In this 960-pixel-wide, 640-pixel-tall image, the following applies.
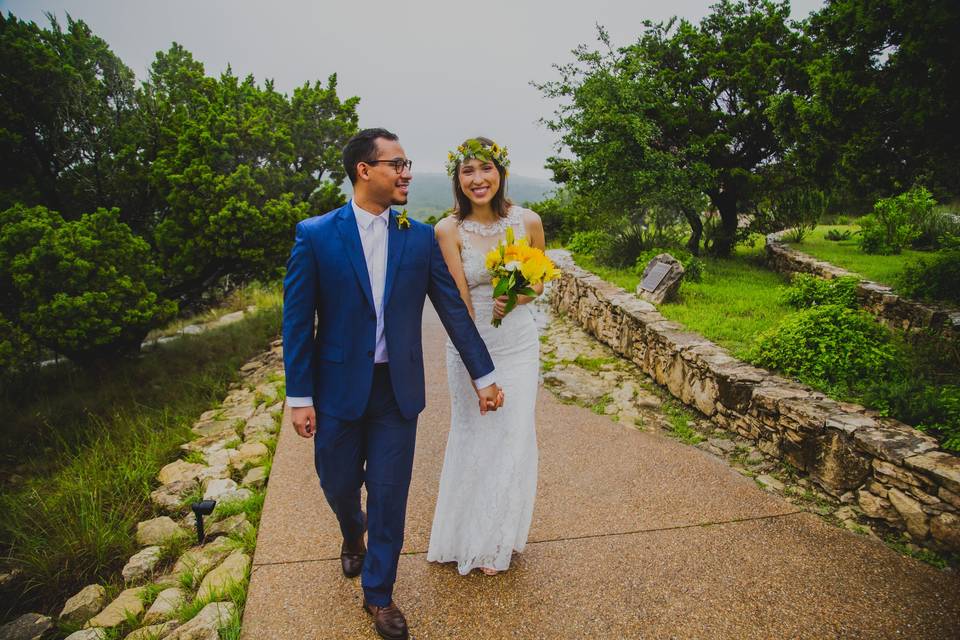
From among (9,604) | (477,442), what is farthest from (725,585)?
(9,604)

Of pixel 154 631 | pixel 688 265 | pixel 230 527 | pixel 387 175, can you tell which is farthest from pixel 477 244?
pixel 688 265

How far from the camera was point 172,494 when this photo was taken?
421cm

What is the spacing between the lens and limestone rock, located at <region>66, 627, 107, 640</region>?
275 cm

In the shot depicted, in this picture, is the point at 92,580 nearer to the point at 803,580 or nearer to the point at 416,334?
the point at 416,334

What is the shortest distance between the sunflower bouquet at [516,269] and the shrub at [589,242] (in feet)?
30.1

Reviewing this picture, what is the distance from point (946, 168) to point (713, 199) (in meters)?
6.04

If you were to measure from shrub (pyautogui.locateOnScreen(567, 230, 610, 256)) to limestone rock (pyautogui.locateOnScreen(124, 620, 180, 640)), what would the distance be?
10.4 metres

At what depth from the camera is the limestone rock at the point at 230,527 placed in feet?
11.6

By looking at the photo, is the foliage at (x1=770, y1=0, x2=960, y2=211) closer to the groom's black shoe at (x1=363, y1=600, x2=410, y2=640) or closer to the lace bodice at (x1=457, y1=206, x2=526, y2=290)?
the lace bodice at (x1=457, y1=206, x2=526, y2=290)

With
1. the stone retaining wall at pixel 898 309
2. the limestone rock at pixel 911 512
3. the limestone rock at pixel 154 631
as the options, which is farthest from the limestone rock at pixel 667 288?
the limestone rock at pixel 154 631

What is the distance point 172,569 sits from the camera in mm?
3391

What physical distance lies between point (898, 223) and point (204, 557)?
1330cm

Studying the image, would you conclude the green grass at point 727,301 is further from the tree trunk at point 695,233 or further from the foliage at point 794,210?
the foliage at point 794,210

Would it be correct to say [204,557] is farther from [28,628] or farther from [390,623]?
[390,623]
